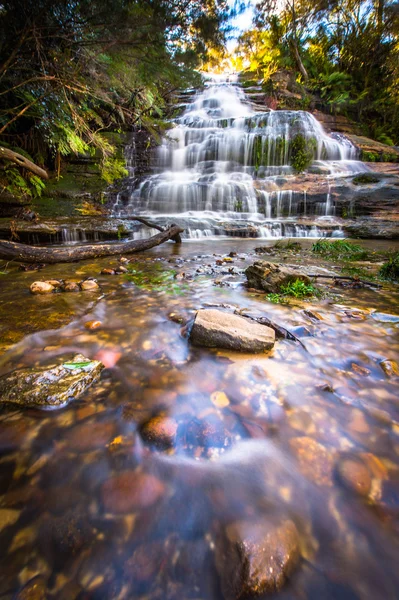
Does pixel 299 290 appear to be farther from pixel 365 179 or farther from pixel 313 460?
pixel 365 179

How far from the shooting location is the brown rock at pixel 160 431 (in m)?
1.19

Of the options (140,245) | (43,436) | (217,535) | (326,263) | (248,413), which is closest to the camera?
(217,535)

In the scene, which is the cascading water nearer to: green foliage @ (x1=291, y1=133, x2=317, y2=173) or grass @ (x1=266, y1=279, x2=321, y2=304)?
green foliage @ (x1=291, y1=133, x2=317, y2=173)

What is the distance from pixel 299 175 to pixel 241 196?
3.06m

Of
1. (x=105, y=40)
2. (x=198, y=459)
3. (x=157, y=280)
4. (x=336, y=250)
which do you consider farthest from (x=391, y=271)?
(x=105, y=40)

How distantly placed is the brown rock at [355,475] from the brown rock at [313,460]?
0.15ft

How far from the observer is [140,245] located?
553 cm

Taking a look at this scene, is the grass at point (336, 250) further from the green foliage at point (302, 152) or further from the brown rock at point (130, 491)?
the green foliage at point (302, 152)

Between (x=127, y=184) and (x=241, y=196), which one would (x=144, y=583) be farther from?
(x=127, y=184)

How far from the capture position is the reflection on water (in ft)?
2.49

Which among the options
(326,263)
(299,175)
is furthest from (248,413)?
(299,175)

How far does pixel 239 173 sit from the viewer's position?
38.1 feet

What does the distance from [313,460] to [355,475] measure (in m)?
0.16

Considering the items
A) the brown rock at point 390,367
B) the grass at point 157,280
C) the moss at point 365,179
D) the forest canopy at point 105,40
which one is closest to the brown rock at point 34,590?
the brown rock at point 390,367
